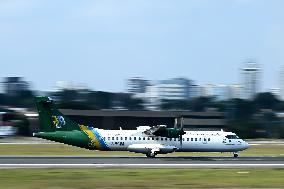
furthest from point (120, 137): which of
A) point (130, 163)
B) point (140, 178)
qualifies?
point (140, 178)

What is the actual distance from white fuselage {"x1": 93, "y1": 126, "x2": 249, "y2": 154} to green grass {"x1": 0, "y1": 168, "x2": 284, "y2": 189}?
14.2 metres

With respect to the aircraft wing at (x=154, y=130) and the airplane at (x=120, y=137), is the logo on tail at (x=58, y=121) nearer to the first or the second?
the airplane at (x=120, y=137)

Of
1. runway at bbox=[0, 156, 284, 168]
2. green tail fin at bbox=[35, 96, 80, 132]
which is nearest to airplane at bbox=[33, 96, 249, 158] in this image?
green tail fin at bbox=[35, 96, 80, 132]

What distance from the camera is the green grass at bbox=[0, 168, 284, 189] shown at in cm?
3259

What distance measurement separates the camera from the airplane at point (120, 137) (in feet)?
180

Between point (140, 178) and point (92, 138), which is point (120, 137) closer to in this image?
point (92, 138)

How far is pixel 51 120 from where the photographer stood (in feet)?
182

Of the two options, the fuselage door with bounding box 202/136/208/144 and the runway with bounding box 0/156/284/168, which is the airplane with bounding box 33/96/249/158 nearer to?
the fuselage door with bounding box 202/136/208/144

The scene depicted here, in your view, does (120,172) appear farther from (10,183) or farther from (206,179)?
(10,183)

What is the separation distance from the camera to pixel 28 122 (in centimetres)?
14088

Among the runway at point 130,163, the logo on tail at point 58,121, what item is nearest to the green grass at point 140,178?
the runway at point 130,163

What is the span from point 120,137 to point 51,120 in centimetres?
619

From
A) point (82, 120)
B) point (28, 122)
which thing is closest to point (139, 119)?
point (82, 120)

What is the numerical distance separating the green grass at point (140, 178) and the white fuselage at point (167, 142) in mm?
14184
